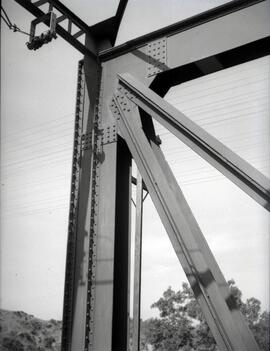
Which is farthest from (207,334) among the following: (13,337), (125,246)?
(125,246)

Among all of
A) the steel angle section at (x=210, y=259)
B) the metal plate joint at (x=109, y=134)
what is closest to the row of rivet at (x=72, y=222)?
the metal plate joint at (x=109, y=134)

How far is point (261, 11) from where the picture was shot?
3861 mm

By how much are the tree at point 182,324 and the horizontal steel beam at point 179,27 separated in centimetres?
3763

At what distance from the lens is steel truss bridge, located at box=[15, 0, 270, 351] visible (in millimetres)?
3377

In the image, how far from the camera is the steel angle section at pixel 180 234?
109 inches

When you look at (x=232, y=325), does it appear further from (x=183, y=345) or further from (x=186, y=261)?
(x=183, y=345)

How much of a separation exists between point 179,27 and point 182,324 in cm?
4404

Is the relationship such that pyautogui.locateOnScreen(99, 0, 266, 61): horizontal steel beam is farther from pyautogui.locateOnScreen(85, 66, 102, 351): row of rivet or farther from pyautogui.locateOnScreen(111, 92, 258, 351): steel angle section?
pyautogui.locateOnScreen(111, 92, 258, 351): steel angle section

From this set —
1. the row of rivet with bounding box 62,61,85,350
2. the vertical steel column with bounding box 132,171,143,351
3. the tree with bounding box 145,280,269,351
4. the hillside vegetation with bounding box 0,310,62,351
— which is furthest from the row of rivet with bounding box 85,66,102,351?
the hillside vegetation with bounding box 0,310,62,351

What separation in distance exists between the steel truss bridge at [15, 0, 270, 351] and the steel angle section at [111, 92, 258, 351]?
11 millimetres

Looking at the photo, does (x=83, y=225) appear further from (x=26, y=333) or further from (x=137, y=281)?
(x=26, y=333)

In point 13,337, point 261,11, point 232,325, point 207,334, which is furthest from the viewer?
point 13,337

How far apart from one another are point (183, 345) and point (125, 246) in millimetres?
42770

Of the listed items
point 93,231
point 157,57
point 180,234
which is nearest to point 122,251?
point 93,231
